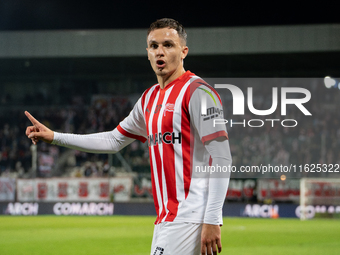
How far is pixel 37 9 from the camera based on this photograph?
24344 mm

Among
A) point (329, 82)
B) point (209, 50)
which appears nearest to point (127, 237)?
point (209, 50)

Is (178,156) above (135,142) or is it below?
below

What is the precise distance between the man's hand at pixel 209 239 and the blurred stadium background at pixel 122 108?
1361cm

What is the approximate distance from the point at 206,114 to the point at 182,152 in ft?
0.72

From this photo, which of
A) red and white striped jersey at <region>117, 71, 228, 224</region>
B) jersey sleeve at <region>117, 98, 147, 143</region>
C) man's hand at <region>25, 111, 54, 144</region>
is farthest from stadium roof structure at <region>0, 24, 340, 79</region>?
red and white striped jersey at <region>117, 71, 228, 224</region>

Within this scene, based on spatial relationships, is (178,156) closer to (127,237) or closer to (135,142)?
(127,237)

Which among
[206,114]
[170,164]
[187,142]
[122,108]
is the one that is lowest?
[170,164]

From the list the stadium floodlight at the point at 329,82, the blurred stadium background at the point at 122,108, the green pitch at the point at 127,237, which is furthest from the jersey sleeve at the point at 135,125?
the stadium floodlight at the point at 329,82

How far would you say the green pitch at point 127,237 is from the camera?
8.40 meters

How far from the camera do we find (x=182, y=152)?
241 cm

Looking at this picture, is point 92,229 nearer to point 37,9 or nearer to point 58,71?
point 58,71

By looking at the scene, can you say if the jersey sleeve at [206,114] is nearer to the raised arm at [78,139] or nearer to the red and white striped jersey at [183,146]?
the red and white striped jersey at [183,146]

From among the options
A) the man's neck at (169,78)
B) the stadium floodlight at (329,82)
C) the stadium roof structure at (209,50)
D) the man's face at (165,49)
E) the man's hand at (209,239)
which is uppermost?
the stadium roof structure at (209,50)

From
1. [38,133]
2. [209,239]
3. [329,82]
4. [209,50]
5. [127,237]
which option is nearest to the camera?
[209,239]
